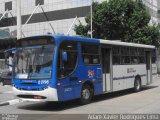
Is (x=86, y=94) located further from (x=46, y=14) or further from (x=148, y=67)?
(x=46, y=14)

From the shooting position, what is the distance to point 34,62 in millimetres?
13977

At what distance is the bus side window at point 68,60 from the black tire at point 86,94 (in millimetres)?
1258

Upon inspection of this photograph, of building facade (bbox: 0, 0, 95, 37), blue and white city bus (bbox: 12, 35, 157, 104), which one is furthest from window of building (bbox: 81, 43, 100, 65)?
building facade (bbox: 0, 0, 95, 37)

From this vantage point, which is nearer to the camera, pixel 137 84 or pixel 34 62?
pixel 34 62

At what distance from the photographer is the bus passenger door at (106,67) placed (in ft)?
55.9

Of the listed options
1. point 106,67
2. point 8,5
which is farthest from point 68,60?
point 8,5

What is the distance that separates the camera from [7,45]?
185 ft

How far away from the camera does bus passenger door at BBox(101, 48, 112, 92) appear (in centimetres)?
1703

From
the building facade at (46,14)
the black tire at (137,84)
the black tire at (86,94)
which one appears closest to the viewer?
the black tire at (86,94)

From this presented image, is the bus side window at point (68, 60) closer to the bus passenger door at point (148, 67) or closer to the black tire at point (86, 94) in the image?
the black tire at point (86, 94)

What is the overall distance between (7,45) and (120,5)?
2442cm

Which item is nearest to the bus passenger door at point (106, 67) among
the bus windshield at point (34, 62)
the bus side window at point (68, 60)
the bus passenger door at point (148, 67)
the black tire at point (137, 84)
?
the bus side window at point (68, 60)

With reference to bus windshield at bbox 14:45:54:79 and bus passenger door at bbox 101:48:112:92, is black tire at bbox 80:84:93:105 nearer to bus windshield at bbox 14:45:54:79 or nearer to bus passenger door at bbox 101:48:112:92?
bus passenger door at bbox 101:48:112:92

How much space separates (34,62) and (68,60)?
4.33 feet
